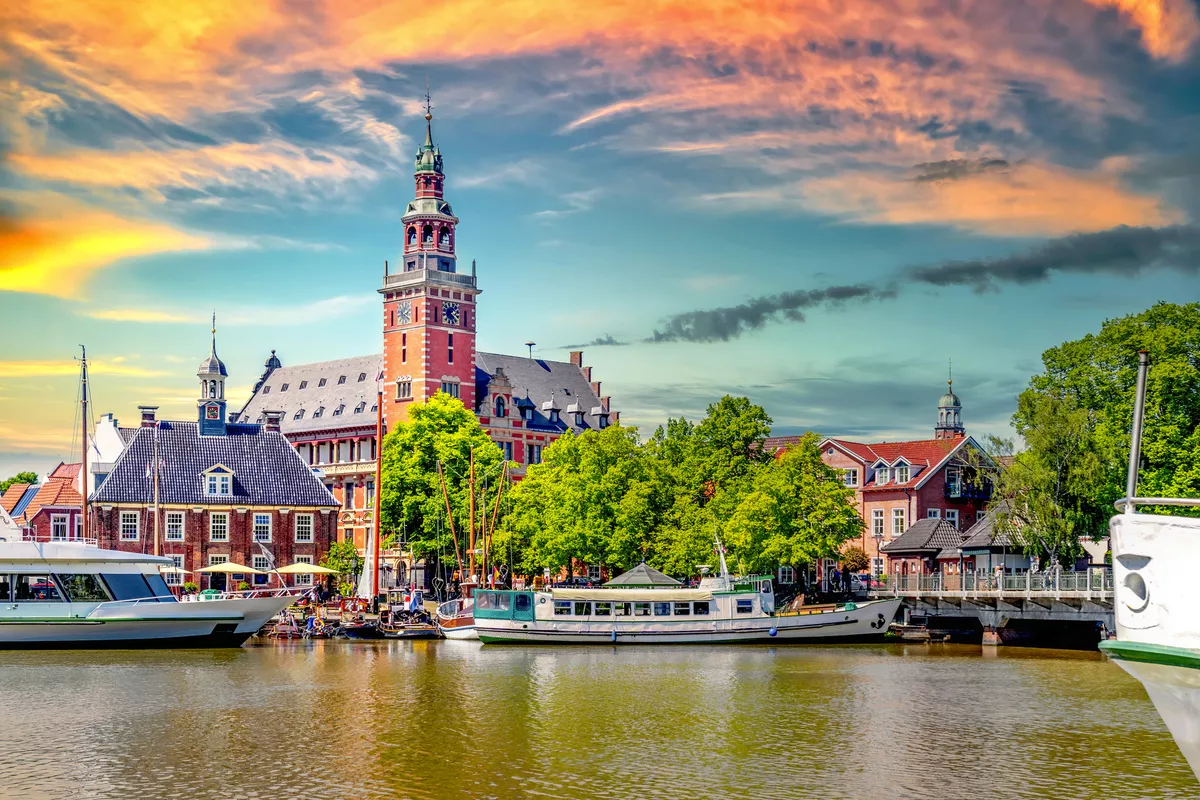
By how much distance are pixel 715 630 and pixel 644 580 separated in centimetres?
744

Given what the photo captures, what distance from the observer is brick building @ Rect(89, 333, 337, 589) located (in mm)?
93188

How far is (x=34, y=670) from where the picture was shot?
53.6 meters

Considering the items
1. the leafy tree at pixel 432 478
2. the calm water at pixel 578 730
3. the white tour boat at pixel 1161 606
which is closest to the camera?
the white tour boat at pixel 1161 606

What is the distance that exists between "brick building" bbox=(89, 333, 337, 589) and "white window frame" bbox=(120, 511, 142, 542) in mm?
65

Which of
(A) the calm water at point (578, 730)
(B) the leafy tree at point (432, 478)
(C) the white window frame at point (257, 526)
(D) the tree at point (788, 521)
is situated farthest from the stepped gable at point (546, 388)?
(A) the calm water at point (578, 730)

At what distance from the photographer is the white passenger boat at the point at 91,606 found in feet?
210

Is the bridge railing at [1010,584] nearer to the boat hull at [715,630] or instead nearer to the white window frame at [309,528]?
the boat hull at [715,630]

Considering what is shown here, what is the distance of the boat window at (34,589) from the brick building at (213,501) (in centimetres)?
2683

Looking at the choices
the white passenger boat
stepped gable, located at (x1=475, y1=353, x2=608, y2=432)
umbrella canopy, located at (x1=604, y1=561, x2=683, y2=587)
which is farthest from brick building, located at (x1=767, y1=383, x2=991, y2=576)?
the white passenger boat

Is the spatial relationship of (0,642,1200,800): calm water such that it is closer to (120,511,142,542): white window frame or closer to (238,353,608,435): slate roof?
(120,511,142,542): white window frame

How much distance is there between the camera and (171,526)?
94.2 meters

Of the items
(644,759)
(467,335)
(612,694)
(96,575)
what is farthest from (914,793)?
(467,335)

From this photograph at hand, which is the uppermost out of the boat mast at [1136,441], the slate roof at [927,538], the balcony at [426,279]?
the balcony at [426,279]

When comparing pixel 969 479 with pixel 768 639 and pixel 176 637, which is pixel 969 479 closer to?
pixel 768 639
